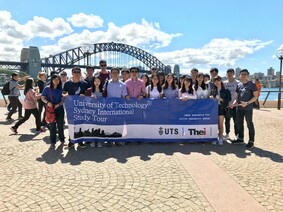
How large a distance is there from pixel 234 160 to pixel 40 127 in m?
6.26

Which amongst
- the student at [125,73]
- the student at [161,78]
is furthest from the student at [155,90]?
the student at [125,73]

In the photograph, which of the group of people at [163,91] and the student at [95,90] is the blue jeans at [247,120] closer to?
the group of people at [163,91]

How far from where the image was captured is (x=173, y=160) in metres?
5.22

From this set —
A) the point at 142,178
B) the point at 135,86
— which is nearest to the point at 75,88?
the point at 135,86

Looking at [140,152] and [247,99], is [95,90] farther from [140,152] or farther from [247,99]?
[247,99]

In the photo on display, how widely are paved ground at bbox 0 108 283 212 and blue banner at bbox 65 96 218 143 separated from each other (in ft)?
1.17

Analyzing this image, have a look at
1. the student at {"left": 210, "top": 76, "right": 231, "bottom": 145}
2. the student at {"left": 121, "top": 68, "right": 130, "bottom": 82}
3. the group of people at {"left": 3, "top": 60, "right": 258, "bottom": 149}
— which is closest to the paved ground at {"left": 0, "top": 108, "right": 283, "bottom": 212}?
the student at {"left": 210, "top": 76, "right": 231, "bottom": 145}

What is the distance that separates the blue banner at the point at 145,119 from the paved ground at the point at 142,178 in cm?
36

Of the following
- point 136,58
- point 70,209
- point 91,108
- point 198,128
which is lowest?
point 70,209

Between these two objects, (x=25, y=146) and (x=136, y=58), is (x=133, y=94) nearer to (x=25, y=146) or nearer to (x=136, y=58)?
(x=25, y=146)

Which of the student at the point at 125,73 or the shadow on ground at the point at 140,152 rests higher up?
the student at the point at 125,73

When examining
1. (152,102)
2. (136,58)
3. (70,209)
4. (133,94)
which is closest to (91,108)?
(133,94)

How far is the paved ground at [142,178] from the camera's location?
3375 mm

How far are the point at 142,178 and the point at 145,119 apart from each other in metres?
2.60
